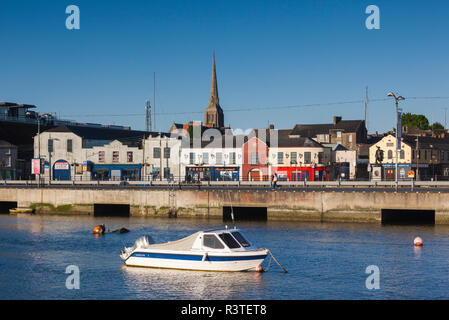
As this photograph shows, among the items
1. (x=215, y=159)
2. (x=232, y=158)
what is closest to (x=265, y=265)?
(x=232, y=158)

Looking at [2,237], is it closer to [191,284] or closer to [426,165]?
[191,284]

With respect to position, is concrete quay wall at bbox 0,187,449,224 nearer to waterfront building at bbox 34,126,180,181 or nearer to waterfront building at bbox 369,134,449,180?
waterfront building at bbox 34,126,180,181

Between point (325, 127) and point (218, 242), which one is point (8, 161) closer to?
point (325, 127)

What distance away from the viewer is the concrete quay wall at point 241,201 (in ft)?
210

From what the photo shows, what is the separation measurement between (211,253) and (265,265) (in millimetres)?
4668

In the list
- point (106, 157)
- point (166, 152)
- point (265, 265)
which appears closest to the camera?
point (265, 265)

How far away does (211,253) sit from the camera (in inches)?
1550

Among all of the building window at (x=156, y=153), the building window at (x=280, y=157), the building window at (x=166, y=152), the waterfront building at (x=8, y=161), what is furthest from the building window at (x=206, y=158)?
the waterfront building at (x=8, y=161)

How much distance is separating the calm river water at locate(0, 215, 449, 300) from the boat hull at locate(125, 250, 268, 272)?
0.47 meters

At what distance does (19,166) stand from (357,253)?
8817cm

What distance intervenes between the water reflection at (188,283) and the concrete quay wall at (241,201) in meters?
29.5

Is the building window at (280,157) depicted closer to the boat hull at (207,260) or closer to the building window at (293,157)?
the building window at (293,157)

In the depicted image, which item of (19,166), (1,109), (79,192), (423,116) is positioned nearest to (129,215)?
(79,192)

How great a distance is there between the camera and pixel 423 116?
17825cm
